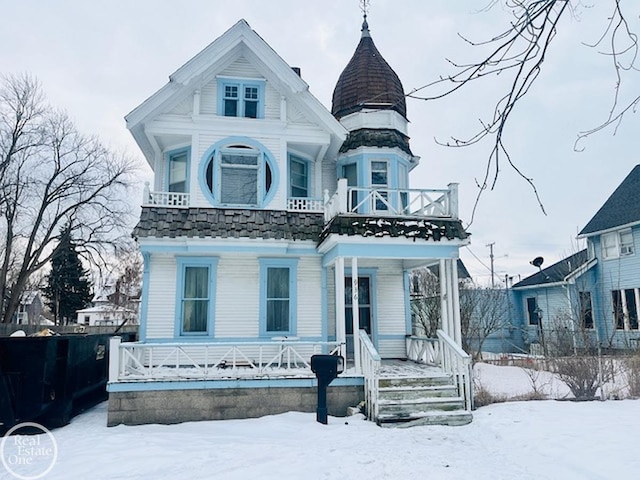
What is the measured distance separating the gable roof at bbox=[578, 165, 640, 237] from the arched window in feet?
50.6

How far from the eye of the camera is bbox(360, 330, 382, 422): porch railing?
26.5ft

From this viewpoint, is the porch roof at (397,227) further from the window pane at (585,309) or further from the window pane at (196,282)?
the window pane at (585,309)

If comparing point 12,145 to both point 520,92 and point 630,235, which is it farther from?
point 630,235

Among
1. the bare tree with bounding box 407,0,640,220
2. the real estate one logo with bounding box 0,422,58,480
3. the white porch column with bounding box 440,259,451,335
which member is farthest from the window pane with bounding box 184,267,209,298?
the bare tree with bounding box 407,0,640,220

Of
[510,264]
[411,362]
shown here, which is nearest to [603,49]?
[411,362]

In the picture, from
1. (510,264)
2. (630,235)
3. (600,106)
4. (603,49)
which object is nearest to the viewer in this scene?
(603,49)

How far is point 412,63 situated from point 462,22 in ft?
1.32

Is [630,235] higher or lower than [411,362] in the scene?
higher

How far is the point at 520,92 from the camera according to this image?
266 centimetres

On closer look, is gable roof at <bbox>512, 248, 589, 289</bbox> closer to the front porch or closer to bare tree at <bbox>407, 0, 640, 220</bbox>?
the front porch

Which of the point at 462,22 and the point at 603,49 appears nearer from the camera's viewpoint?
the point at 603,49

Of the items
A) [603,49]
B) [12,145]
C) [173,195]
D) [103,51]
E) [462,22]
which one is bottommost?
[603,49]

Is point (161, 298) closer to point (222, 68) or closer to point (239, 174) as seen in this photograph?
point (239, 174)

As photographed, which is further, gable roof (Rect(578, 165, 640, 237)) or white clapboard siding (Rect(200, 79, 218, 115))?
gable roof (Rect(578, 165, 640, 237))
